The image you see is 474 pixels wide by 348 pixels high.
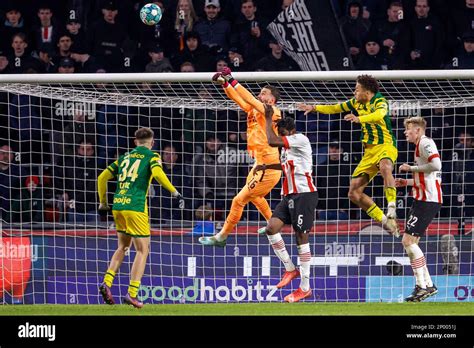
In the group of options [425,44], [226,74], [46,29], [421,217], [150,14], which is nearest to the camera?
[421,217]

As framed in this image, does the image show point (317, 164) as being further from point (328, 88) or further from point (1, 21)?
point (1, 21)

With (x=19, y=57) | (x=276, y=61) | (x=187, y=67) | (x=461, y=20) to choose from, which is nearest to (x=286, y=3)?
(x=276, y=61)

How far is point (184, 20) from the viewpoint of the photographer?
1827 cm

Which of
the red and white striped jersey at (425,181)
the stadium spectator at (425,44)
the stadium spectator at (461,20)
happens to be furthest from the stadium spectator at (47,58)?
the red and white striped jersey at (425,181)

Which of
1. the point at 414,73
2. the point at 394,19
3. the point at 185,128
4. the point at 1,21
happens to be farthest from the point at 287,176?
the point at 1,21

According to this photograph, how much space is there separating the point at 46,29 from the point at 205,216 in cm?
446

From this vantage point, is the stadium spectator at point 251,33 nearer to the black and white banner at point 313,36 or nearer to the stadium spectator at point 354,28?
the black and white banner at point 313,36

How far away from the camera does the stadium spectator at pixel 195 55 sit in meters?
17.5

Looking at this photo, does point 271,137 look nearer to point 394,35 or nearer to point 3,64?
point 394,35

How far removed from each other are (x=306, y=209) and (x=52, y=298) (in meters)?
3.88

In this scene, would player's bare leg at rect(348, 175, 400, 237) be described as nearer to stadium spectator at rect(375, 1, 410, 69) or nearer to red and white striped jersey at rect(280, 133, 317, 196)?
red and white striped jersey at rect(280, 133, 317, 196)

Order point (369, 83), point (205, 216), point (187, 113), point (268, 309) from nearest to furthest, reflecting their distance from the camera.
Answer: point (268, 309) → point (369, 83) → point (205, 216) → point (187, 113)

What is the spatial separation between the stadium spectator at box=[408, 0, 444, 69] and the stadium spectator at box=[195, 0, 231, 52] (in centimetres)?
273

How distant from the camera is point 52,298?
15422 mm
